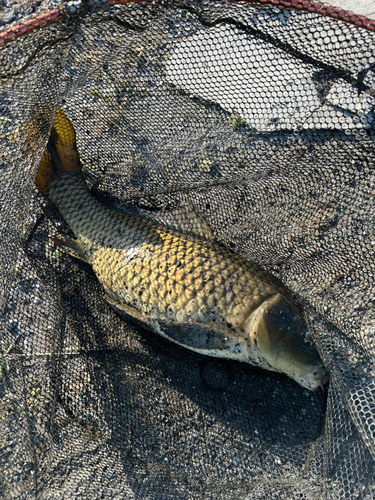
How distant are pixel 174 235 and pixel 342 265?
70 centimetres

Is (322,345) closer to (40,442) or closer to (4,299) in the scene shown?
(40,442)

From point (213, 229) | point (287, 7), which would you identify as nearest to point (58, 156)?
point (213, 229)

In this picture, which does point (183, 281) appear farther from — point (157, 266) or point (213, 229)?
point (213, 229)

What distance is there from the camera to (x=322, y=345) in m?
1.46

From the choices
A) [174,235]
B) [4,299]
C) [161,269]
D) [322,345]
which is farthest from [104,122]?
[322,345]

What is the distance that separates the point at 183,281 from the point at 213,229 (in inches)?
14.7

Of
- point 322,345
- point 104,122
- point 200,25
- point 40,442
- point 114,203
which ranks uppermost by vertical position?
point 200,25

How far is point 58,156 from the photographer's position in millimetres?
1860

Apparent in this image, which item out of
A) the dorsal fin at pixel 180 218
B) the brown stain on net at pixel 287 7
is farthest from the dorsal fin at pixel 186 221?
the brown stain on net at pixel 287 7

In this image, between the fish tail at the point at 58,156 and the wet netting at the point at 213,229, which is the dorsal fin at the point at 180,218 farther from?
the fish tail at the point at 58,156

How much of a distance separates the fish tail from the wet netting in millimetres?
90

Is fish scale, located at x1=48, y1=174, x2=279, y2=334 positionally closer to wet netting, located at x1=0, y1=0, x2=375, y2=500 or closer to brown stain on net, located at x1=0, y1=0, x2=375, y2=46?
wet netting, located at x1=0, y1=0, x2=375, y2=500

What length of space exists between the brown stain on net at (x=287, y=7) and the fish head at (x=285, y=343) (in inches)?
37.4

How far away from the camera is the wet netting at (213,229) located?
52.7 inches
